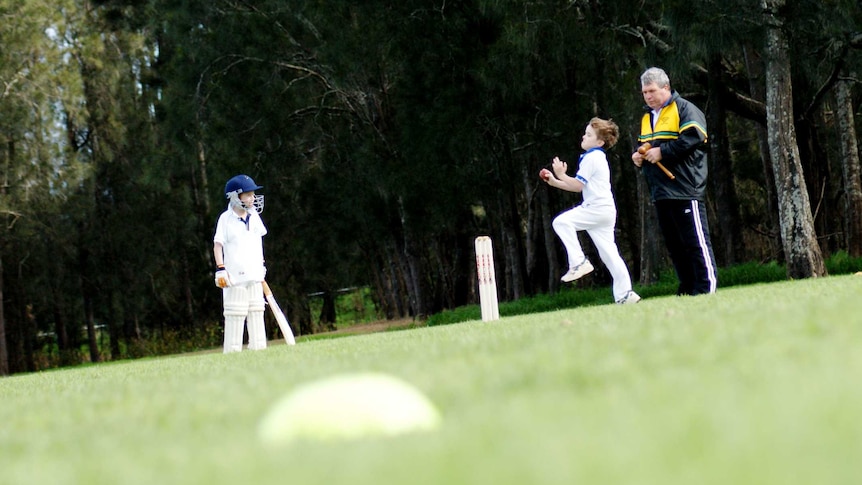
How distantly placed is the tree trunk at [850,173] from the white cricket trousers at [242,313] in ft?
48.5

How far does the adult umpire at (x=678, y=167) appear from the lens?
11617mm

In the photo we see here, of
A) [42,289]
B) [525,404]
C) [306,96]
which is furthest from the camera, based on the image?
[42,289]

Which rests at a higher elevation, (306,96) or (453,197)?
(306,96)

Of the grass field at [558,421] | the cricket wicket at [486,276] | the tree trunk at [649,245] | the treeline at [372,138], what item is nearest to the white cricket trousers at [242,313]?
the cricket wicket at [486,276]

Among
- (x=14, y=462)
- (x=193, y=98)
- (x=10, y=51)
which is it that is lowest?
(x=14, y=462)

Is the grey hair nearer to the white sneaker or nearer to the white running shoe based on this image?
the white sneaker

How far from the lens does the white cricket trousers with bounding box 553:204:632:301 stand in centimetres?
1230

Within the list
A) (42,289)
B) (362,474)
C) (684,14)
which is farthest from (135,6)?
(362,474)

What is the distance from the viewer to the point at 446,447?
3.17m

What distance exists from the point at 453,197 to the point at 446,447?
2729 centimetres

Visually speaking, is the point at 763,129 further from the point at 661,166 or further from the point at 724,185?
the point at 661,166

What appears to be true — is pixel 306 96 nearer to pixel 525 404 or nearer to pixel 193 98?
pixel 193 98

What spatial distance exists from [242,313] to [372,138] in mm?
19132

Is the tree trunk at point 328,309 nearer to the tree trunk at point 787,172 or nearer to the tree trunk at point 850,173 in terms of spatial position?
the tree trunk at point 850,173
